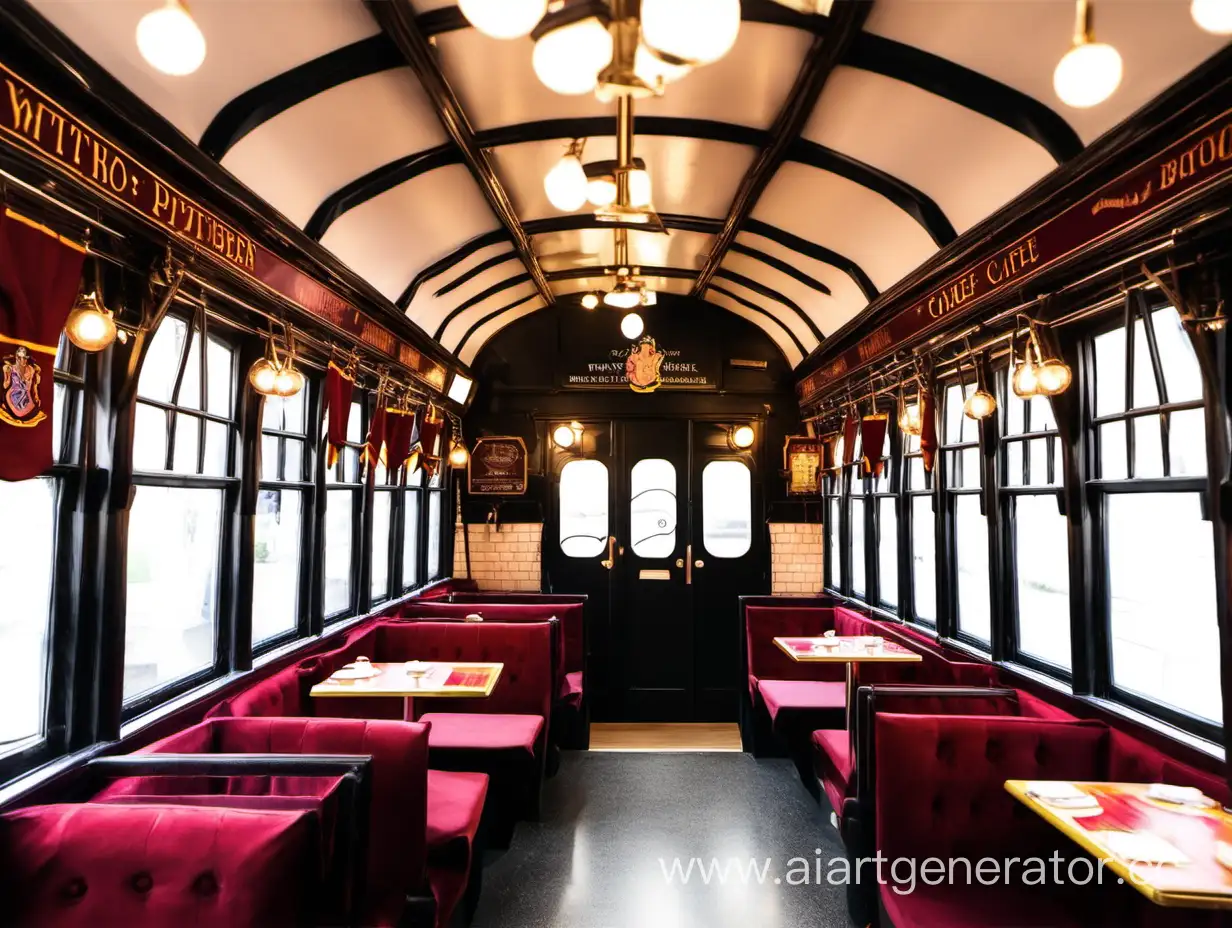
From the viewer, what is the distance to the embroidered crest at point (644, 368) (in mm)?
7723

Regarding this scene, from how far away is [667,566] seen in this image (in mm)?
7742

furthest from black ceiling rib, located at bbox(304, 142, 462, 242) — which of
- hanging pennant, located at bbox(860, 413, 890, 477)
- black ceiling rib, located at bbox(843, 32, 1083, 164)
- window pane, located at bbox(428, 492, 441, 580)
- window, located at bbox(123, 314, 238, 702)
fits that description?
window pane, located at bbox(428, 492, 441, 580)

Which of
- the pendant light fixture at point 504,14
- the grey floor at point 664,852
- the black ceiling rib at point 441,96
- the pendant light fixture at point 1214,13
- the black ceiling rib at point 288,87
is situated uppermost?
the black ceiling rib at point 441,96

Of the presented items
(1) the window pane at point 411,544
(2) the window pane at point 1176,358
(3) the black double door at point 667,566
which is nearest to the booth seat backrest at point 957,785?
(2) the window pane at point 1176,358

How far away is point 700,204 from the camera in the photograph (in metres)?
5.02

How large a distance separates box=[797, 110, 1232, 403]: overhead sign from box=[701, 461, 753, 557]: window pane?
3.05 meters

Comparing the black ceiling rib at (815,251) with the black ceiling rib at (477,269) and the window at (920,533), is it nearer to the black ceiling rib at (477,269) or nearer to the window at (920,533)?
the window at (920,533)

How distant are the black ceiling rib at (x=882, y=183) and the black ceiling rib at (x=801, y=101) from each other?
0.12 meters

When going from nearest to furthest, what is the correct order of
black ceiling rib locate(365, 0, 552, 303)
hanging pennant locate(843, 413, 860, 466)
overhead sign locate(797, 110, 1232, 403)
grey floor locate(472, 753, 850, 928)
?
overhead sign locate(797, 110, 1232, 403), black ceiling rib locate(365, 0, 552, 303), grey floor locate(472, 753, 850, 928), hanging pennant locate(843, 413, 860, 466)

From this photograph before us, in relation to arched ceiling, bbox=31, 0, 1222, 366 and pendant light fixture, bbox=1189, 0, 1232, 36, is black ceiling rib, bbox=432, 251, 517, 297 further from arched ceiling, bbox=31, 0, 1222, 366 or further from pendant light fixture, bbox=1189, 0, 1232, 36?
pendant light fixture, bbox=1189, 0, 1232, 36

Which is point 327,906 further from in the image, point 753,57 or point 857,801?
point 753,57

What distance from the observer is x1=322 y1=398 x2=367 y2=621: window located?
5434mm

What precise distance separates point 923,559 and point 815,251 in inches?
100

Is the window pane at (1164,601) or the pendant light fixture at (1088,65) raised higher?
the pendant light fixture at (1088,65)
